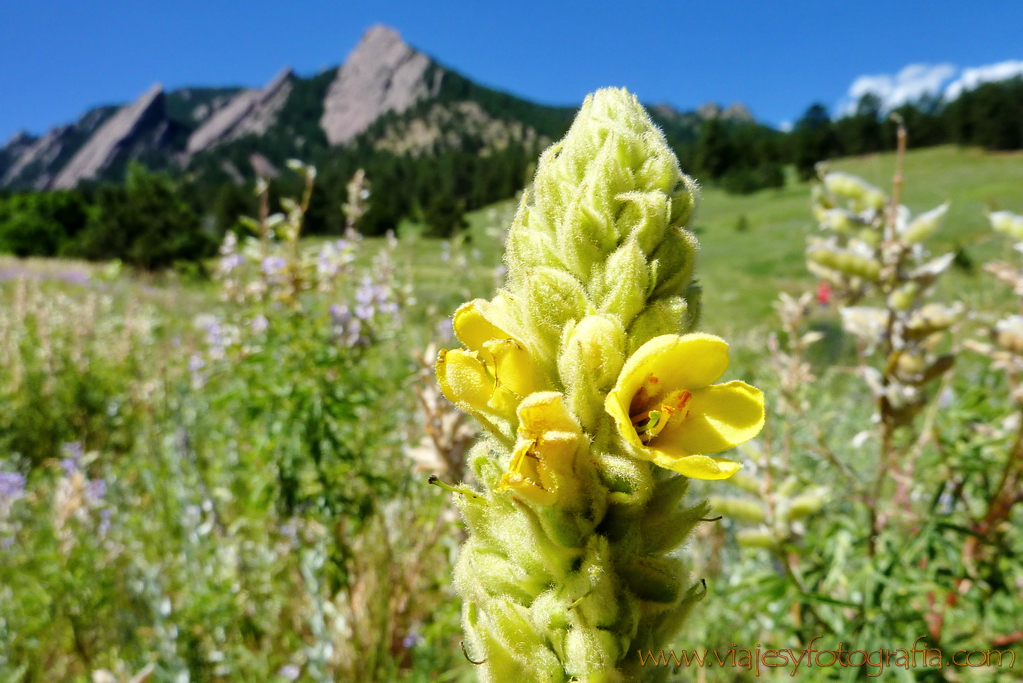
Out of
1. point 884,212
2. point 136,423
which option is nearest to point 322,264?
point 884,212

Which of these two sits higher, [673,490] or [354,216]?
[354,216]

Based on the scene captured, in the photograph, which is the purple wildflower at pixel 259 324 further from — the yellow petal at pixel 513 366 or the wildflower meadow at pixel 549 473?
the yellow petal at pixel 513 366

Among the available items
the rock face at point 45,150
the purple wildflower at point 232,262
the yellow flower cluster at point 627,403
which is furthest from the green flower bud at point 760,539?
the rock face at point 45,150

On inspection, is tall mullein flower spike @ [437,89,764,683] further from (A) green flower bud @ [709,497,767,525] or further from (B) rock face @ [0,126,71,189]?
(B) rock face @ [0,126,71,189]

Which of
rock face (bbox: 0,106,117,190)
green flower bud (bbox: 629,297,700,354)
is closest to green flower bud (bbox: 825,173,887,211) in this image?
green flower bud (bbox: 629,297,700,354)

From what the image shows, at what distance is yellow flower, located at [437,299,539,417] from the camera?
1.11 metres

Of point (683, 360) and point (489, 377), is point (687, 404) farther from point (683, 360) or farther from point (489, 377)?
point (489, 377)

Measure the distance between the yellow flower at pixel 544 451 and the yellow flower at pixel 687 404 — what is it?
3.9 inches

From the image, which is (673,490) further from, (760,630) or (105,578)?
(105,578)

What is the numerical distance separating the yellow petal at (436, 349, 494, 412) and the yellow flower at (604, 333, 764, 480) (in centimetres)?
26

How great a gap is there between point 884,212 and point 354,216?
10.3 ft

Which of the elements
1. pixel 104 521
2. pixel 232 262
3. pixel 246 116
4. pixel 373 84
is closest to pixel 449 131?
pixel 373 84

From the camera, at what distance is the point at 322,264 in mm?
3824

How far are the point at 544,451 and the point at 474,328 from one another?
306 mm
